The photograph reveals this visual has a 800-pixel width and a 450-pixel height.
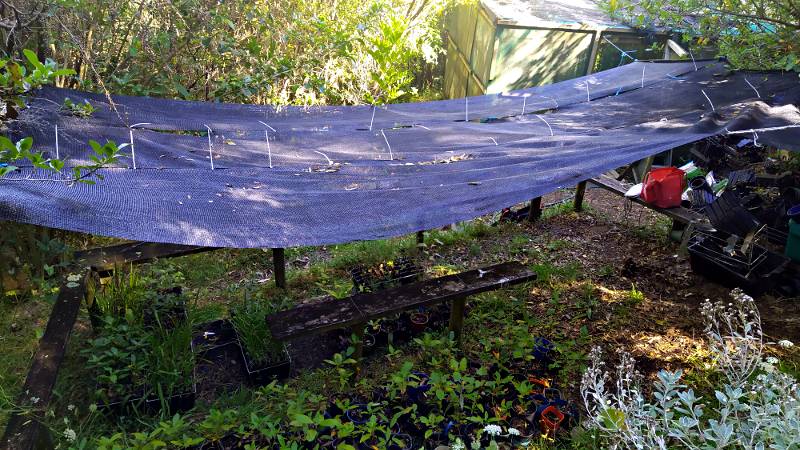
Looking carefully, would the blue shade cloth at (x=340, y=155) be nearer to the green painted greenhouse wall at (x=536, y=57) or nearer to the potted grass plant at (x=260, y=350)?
the potted grass plant at (x=260, y=350)

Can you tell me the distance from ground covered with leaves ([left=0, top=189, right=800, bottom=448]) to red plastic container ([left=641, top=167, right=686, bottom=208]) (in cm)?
Result: 42

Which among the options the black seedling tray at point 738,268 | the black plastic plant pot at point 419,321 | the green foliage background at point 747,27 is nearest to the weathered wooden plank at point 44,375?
the black plastic plant pot at point 419,321

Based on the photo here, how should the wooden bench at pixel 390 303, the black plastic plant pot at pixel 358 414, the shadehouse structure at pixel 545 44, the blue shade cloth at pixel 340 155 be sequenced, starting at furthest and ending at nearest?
the shadehouse structure at pixel 545 44 < the wooden bench at pixel 390 303 < the black plastic plant pot at pixel 358 414 < the blue shade cloth at pixel 340 155

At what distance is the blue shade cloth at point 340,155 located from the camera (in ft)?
7.21

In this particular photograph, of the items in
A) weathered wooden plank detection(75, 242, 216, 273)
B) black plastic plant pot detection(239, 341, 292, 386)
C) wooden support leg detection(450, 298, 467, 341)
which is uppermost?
weathered wooden plank detection(75, 242, 216, 273)

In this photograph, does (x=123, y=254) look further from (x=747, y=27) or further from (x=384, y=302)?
(x=747, y=27)

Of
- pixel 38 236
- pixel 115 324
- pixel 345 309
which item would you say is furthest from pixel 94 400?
pixel 38 236

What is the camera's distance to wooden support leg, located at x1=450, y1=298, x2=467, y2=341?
2.97 meters

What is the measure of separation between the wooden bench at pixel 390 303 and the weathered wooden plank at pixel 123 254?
780 millimetres

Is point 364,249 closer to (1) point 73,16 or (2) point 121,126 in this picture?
(2) point 121,126

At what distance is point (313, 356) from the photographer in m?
2.97

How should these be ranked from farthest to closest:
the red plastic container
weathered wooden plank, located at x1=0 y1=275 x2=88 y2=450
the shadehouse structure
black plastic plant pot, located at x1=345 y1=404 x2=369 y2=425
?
the shadehouse structure < the red plastic container < black plastic plant pot, located at x1=345 y1=404 x2=369 y2=425 < weathered wooden plank, located at x1=0 y1=275 x2=88 y2=450

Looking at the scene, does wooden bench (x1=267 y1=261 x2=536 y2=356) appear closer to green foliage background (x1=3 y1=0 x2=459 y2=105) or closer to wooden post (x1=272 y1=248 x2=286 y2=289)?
wooden post (x1=272 y1=248 x2=286 y2=289)

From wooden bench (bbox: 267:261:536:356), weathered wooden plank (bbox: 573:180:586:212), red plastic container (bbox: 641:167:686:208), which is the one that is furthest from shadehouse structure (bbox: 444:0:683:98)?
wooden bench (bbox: 267:261:536:356)
